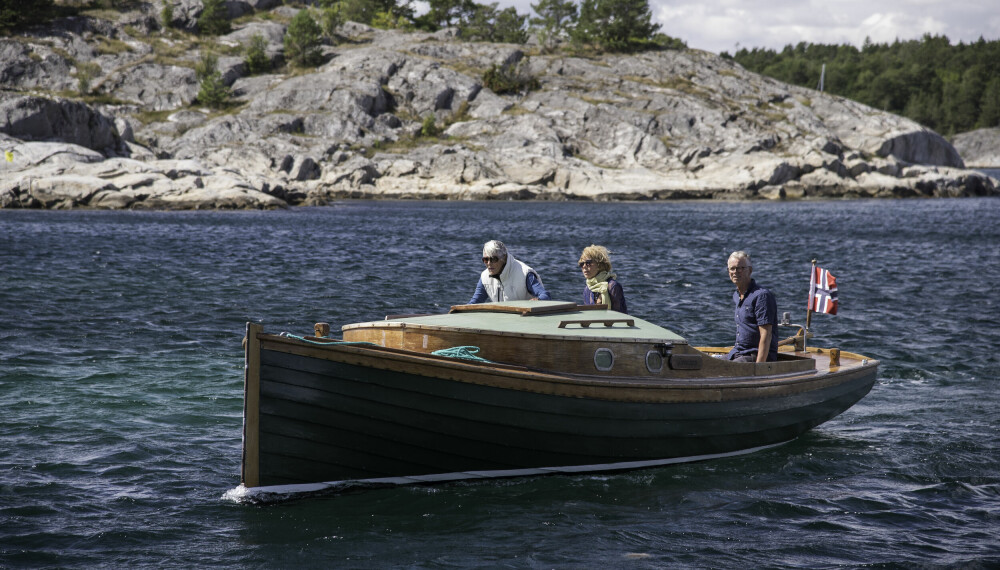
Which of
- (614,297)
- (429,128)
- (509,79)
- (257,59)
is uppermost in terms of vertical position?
(257,59)

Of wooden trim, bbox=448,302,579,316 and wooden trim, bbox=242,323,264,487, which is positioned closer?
wooden trim, bbox=242,323,264,487

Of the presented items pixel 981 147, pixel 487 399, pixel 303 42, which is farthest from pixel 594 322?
pixel 981 147

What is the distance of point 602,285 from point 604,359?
1.65 meters

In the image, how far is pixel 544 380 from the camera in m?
8.16

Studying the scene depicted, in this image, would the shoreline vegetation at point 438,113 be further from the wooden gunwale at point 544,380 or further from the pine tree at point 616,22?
the wooden gunwale at point 544,380

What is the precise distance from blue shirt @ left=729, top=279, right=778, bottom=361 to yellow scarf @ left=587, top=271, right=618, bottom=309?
1700 millimetres

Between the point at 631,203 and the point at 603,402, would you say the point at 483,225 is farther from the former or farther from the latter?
the point at 603,402

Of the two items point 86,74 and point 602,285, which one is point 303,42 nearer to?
point 86,74

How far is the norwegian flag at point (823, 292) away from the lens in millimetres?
11906

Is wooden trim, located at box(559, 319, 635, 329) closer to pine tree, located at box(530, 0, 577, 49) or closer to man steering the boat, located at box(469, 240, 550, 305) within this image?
man steering the boat, located at box(469, 240, 550, 305)

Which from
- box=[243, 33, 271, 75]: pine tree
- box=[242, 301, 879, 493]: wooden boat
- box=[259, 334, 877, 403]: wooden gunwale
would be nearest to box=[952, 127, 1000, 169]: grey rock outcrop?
box=[243, 33, 271, 75]: pine tree

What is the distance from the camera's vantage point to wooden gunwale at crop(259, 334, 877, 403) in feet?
25.0

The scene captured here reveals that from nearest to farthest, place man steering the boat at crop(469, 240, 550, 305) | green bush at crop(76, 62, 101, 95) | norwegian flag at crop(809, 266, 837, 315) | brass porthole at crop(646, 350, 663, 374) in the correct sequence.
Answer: brass porthole at crop(646, 350, 663, 374) < man steering the boat at crop(469, 240, 550, 305) < norwegian flag at crop(809, 266, 837, 315) < green bush at crop(76, 62, 101, 95)

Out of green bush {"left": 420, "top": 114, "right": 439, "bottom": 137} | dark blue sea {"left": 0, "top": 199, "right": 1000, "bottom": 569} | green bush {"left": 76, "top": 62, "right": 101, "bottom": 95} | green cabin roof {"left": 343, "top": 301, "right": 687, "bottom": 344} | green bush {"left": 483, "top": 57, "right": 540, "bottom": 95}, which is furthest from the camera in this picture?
green bush {"left": 483, "top": 57, "right": 540, "bottom": 95}
